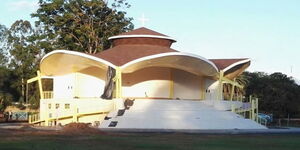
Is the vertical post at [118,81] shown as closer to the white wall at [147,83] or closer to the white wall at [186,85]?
the white wall at [147,83]

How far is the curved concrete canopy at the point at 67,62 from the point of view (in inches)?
1617

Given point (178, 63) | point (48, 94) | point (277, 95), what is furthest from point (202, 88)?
point (277, 95)

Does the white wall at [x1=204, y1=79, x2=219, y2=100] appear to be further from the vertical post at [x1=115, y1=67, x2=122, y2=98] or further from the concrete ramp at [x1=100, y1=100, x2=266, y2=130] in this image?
the vertical post at [x1=115, y1=67, x2=122, y2=98]

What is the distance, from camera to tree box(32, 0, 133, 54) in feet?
212

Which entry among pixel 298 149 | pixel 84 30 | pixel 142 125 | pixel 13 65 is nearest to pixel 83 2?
pixel 84 30

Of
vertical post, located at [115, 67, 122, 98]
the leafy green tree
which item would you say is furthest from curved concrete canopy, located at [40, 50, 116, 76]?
the leafy green tree

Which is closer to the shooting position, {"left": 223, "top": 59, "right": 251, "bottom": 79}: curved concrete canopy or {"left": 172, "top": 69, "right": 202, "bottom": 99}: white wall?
{"left": 223, "top": 59, "right": 251, "bottom": 79}: curved concrete canopy

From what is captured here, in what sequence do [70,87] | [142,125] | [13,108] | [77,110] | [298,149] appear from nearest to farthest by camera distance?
1. [298,149]
2. [142,125]
3. [77,110]
4. [70,87]
5. [13,108]

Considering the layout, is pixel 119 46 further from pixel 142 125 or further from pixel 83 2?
pixel 83 2

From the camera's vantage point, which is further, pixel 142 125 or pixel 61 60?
pixel 61 60

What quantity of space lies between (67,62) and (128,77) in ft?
18.2

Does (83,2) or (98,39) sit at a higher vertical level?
(83,2)

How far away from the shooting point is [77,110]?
133ft

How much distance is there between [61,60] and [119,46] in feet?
19.0
